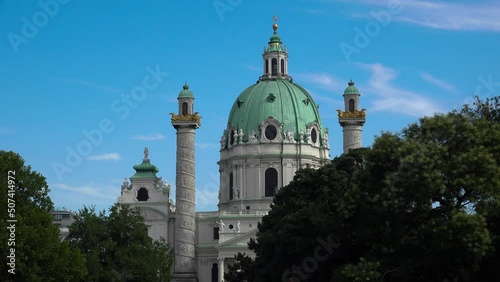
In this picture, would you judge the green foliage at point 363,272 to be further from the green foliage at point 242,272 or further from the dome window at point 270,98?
the dome window at point 270,98

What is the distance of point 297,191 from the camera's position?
64.6m

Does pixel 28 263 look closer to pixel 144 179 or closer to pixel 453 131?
pixel 453 131

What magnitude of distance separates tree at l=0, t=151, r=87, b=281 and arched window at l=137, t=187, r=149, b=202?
5006 cm

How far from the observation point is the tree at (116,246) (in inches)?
2768

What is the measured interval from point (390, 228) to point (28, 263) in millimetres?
18854

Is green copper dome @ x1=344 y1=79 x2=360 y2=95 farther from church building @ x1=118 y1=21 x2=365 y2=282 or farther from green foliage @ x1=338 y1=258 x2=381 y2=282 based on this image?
green foliage @ x1=338 y1=258 x2=381 y2=282

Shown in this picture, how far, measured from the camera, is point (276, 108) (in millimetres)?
109312

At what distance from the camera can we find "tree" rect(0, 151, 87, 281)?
49750 millimetres

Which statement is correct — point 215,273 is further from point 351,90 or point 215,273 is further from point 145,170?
point 351,90

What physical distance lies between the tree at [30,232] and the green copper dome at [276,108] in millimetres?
55290

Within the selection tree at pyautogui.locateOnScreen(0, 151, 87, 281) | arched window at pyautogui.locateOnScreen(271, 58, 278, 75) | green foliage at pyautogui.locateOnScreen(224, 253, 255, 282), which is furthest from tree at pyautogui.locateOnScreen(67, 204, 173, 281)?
arched window at pyautogui.locateOnScreen(271, 58, 278, 75)

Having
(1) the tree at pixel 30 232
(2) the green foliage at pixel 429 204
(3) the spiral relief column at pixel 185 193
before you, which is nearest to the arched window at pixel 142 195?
(3) the spiral relief column at pixel 185 193

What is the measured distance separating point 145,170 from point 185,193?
11.6m

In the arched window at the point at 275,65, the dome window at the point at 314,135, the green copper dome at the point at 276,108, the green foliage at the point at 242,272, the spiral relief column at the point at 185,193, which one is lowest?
the green foliage at the point at 242,272
